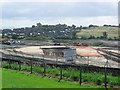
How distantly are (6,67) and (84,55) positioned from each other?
64.8ft

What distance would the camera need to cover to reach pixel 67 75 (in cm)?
2772

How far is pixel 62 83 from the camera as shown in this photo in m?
24.8

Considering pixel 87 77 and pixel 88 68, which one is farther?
pixel 88 68

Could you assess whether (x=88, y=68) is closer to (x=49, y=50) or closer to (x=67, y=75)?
(x=67, y=75)

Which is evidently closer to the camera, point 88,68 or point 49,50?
point 88,68

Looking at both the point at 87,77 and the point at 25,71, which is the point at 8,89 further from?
the point at 25,71

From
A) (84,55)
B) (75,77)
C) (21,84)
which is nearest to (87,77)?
(75,77)

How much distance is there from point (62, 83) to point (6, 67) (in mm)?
12152

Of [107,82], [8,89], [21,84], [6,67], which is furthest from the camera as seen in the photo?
[6,67]

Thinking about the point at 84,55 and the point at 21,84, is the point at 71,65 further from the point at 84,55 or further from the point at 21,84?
the point at 84,55

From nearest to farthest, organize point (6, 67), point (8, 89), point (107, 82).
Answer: point (8, 89), point (107, 82), point (6, 67)

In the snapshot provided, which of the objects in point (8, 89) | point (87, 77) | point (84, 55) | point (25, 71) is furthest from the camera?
point (84, 55)

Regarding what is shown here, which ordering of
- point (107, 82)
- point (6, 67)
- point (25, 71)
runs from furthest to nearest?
1. point (6, 67)
2. point (25, 71)
3. point (107, 82)

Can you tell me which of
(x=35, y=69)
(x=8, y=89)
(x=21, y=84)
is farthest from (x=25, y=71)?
(x=8, y=89)
